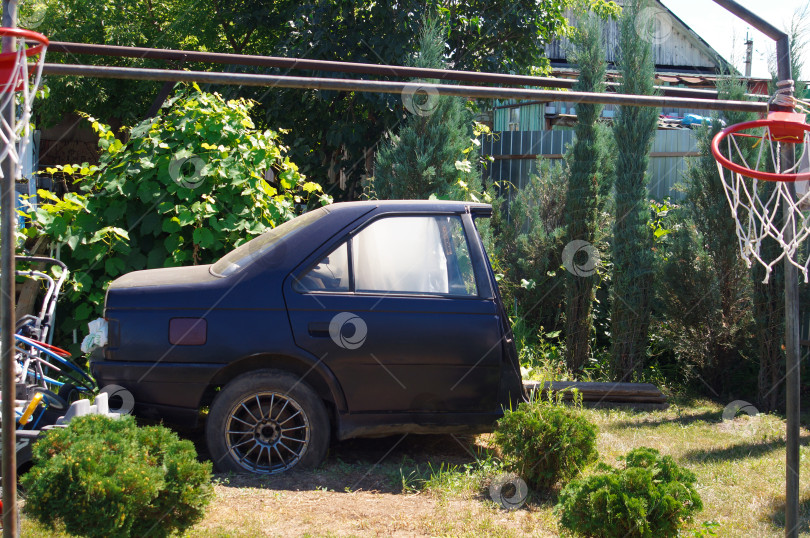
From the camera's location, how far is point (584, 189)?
877 cm

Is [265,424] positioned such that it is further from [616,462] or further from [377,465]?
[616,462]

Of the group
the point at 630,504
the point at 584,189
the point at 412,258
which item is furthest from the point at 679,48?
the point at 630,504

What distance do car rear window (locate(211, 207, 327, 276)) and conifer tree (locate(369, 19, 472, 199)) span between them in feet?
10.9

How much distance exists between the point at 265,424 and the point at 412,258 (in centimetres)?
150

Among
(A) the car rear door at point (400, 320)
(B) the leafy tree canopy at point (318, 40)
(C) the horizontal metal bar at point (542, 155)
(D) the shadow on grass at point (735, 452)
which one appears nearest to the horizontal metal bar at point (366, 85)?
(A) the car rear door at point (400, 320)

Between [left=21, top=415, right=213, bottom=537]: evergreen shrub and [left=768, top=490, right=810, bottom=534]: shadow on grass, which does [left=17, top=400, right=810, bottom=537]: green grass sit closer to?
[left=768, top=490, right=810, bottom=534]: shadow on grass

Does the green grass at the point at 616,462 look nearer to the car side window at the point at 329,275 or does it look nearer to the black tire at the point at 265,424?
the black tire at the point at 265,424

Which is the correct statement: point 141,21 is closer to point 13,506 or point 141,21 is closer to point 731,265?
point 731,265

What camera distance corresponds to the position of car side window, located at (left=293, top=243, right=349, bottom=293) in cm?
479

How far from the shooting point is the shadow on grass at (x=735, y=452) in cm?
561

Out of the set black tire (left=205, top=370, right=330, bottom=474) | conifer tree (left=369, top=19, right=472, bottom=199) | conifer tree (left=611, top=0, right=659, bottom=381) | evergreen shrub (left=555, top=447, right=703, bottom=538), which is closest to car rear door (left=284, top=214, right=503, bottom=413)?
black tire (left=205, top=370, right=330, bottom=474)

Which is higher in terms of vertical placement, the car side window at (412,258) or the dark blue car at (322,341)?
the car side window at (412,258)

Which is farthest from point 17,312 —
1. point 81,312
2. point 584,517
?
point 584,517

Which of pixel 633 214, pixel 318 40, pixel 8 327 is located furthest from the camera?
pixel 318 40
